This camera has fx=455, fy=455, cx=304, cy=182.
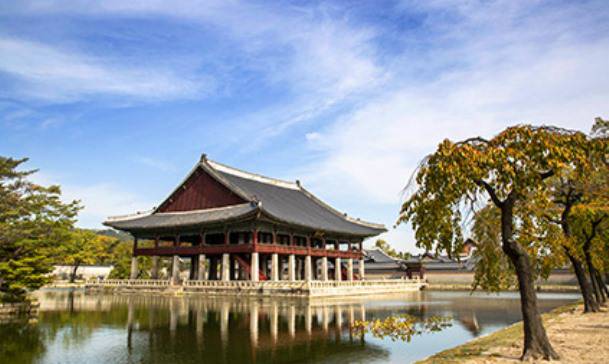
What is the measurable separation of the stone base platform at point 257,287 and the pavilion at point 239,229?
2113mm

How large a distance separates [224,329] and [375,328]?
20.9 ft

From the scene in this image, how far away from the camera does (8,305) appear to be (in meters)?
24.8

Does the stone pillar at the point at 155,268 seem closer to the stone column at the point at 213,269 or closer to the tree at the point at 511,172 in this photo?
the stone column at the point at 213,269

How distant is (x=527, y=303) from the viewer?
440 inches

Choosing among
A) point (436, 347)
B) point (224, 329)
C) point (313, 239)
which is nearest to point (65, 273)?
point (313, 239)

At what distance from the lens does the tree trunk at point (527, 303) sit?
10547mm

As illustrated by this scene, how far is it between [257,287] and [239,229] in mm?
7946

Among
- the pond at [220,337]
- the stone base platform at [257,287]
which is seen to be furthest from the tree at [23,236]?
the stone base platform at [257,287]

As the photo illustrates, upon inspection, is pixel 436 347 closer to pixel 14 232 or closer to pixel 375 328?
pixel 375 328

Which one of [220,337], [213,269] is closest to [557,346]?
[220,337]

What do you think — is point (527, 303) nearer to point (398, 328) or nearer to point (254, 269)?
point (398, 328)

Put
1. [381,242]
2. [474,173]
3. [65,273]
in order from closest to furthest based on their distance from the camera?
[474,173] < [65,273] < [381,242]

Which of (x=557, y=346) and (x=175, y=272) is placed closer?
(x=557, y=346)

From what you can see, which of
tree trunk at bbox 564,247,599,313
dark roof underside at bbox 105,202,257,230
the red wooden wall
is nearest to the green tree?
dark roof underside at bbox 105,202,257,230
